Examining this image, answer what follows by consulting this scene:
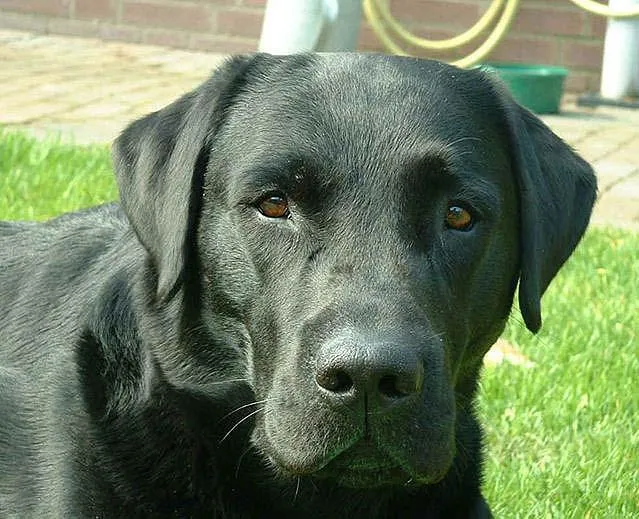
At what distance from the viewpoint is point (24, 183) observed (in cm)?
684

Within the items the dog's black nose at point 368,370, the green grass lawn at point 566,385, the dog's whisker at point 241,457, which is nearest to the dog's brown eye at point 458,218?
the dog's black nose at point 368,370

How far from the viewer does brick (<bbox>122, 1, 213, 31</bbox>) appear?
12109 millimetres

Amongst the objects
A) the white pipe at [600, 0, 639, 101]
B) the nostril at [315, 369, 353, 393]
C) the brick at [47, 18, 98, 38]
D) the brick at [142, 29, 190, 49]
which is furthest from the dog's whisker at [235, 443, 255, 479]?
the brick at [47, 18, 98, 38]

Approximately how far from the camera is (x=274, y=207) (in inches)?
127

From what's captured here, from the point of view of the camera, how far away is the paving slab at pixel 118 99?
8.48 meters

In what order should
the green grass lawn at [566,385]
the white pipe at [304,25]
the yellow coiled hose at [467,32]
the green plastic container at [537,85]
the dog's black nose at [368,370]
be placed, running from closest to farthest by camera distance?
the dog's black nose at [368,370] < the green grass lawn at [566,385] < the white pipe at [304,25] < the green plastic container at [537,85] < the yellow coiled hose at [467,32]

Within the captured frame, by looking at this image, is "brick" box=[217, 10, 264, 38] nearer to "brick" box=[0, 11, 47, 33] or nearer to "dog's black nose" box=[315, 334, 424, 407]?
"brick" box=[0, 11, 47, 33]

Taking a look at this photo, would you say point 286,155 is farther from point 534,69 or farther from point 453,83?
point 534,69

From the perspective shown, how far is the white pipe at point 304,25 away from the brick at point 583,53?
234 centimetres

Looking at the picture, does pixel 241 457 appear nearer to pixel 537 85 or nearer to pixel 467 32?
pixel 537 85

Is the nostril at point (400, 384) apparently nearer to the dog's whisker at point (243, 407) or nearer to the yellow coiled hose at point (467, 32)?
the dog's whisker at point (243, 407)

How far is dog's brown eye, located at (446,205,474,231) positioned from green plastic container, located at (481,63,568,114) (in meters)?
6.76

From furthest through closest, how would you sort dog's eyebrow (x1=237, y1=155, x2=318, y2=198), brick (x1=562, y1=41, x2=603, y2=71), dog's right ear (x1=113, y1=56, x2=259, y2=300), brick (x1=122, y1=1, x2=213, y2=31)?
brick (x1=122, y1=1, x2=213, y2=31), brick (x1=562, y1=41, x2=603, y2=71), dog's right ear (x1=113, y1=56, x2=259, y2=300), dog's eyebrow (x1=237, y1=155, x2=318, y2=198)

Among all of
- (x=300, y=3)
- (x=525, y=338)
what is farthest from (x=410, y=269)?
(x=300, y=3)
